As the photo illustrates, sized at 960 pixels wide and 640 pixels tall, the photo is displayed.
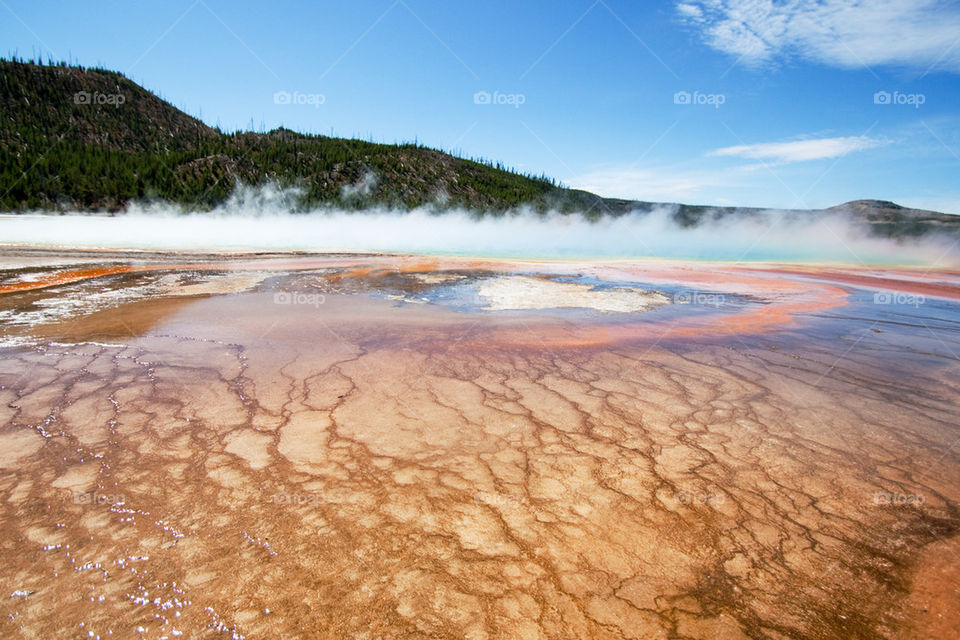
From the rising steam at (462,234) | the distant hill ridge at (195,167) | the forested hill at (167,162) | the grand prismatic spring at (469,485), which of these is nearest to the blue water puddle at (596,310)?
the grand prismatic spring at (469,485)

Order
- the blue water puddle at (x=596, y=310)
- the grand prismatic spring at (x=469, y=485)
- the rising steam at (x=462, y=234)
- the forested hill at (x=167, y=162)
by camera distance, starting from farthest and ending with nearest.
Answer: the forested hill at (x=167, y=162)
the rising steam at (x=462, y=234)
the blue water puddle at (x=596, y=310)
the grand prismatic spring at (x=469, y=485)

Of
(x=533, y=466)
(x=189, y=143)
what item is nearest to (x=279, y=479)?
(x=533, y=466)

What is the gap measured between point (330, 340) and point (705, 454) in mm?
4751

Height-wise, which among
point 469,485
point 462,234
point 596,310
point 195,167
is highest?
point 195,167

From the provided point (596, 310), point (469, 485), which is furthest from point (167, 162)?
point (469, 485)

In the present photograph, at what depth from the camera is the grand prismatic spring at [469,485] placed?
1.99m

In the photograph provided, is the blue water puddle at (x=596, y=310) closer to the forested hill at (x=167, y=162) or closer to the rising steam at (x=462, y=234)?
the rising steam at (x=462, y=234)

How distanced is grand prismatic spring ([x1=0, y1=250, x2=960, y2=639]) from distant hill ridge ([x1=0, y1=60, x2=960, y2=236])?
47.3m

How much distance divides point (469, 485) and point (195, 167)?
2483 inches

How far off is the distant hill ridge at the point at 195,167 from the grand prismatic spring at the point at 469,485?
155 feet

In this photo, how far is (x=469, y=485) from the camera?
2895 millimetres

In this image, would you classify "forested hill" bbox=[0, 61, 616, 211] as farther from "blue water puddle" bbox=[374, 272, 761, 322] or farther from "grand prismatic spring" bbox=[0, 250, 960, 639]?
"grand prismatic spring" bbox=[0, 250, 960, 639]

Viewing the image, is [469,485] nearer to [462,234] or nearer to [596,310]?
[596,310]

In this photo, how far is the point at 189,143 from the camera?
8481 centimetres
